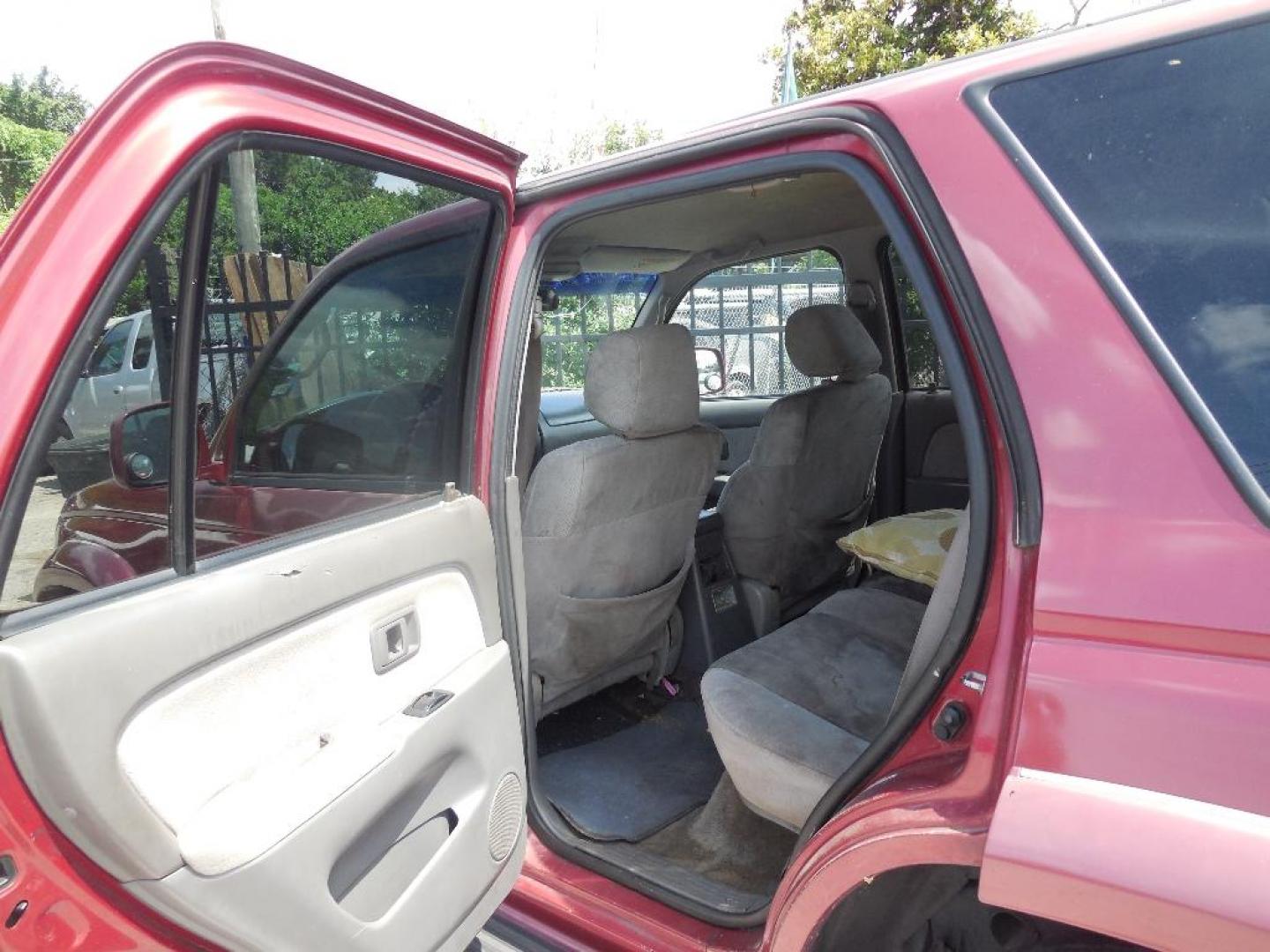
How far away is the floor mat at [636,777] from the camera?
2193 mm

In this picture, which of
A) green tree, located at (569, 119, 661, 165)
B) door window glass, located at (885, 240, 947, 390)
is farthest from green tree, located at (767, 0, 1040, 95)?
door window glass, located at (885, 240, 947, 390)

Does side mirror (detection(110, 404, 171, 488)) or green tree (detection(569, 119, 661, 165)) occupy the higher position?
green tree (detection(569, 119, 661, 165))

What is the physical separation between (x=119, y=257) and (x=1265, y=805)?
140 centimetres

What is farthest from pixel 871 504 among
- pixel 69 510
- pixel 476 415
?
pixel 69 510

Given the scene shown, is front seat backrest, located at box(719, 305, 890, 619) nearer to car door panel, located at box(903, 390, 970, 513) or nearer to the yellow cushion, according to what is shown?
car door panel, located at box(903, 390, 970, 513)

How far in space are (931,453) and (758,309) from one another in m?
1.51

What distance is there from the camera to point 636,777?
2396mm

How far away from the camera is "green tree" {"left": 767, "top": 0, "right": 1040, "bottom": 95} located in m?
12.2

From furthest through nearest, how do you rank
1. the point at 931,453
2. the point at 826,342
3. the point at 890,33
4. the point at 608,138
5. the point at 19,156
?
the point at 608,138 < the point at 890,33 < the point at 19,156 < the point at 931,453 < the point at 826,342

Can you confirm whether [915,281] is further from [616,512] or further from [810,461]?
[810,461]

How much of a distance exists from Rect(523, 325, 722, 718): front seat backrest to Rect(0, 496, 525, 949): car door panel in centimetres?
52

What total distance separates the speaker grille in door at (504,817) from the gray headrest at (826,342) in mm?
1741

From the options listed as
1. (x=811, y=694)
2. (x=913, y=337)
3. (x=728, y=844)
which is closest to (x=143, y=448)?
(x=811, y=694)

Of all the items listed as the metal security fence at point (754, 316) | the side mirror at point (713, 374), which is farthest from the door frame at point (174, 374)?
the side mirror at point (713, 374)
